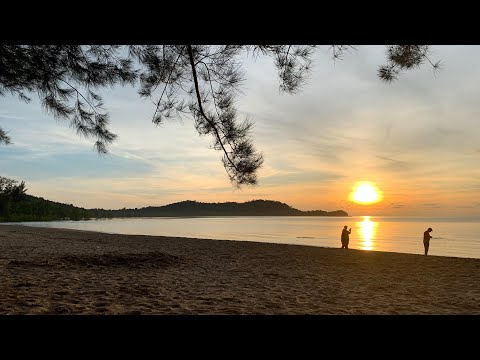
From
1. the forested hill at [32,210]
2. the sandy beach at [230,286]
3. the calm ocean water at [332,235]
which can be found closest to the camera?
the sandy beach at [230,286]

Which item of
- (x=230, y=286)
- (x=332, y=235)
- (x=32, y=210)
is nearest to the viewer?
(x=230, y=286)

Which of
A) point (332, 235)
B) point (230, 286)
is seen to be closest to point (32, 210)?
point (332, 235)

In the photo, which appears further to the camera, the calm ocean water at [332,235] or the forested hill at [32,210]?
the forested hill at [32,210]

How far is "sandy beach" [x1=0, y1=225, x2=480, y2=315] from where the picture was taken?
5.92 m

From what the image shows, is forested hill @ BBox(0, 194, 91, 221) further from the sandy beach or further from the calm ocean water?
the sandy beach

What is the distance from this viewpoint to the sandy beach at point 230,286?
5918mm

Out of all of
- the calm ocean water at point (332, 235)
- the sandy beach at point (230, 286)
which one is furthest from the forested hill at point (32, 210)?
the sandy beach at point (230, 286)

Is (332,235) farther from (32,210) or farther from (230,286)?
(32,210)

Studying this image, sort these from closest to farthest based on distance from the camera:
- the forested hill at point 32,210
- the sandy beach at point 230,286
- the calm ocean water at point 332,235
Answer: the sandy beach at point 230,286 < the calm ocean water at point 332,235 < the forested hill at point 32,210

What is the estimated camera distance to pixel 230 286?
318 inches

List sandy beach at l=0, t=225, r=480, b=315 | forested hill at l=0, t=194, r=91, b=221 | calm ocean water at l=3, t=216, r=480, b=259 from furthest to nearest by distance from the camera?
1. forested hill at l=0, t=194, r=91, b=221
2. calm ocean water at l=3, t=216, r=480, b=259
3. sandy beach at l=0, t=225, r=480, b=315

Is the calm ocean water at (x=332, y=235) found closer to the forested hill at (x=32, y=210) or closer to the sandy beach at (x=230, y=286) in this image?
the forested hill at (x=32, y=210)

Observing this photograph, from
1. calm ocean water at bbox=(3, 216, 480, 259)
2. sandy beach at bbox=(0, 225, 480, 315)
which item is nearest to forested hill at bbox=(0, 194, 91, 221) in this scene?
calm ocean water at bbox=(3, 216, 480, 259)
